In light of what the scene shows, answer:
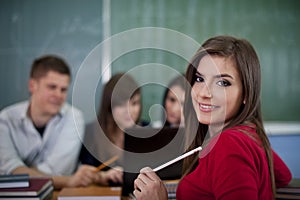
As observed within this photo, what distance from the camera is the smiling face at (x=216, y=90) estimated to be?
1045 millimetres

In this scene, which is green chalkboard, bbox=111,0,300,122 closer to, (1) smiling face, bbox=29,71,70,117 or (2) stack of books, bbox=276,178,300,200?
(1) smiling face, bbox=29,71,70,117

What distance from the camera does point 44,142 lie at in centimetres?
263

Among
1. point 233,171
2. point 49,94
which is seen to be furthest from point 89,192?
point 49,94

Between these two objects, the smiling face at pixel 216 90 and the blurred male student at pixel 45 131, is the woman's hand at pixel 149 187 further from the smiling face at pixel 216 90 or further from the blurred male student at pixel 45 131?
the blurred male student at pixel 45 131

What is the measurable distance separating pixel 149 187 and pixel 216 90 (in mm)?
301

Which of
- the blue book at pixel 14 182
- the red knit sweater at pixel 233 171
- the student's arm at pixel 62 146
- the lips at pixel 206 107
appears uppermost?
the lips at pixel 206 107

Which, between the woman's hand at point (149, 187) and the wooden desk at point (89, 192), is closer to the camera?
the woman's hand at point (149, 187)

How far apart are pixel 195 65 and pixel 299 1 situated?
2.31 m

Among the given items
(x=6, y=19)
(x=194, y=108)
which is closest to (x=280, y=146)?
(x=194, y=108)

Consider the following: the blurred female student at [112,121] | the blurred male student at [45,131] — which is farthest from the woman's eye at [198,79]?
the blurred male student at [45,131]

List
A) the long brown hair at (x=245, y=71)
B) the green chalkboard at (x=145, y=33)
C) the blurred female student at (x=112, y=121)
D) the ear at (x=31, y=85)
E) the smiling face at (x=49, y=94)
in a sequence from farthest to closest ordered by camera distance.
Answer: the green chalkboard at (x=145, y=33) → the ear at (x=31, y=85) → the smiling face at (x=49, y=94) → the blurred female student at (x=112, y=121) → the long brown hair at (x=245, y=71)

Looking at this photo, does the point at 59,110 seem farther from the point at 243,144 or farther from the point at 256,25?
the point at 243,144

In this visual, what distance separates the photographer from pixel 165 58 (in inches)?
127

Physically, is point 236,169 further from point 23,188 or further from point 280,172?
point 23,188
